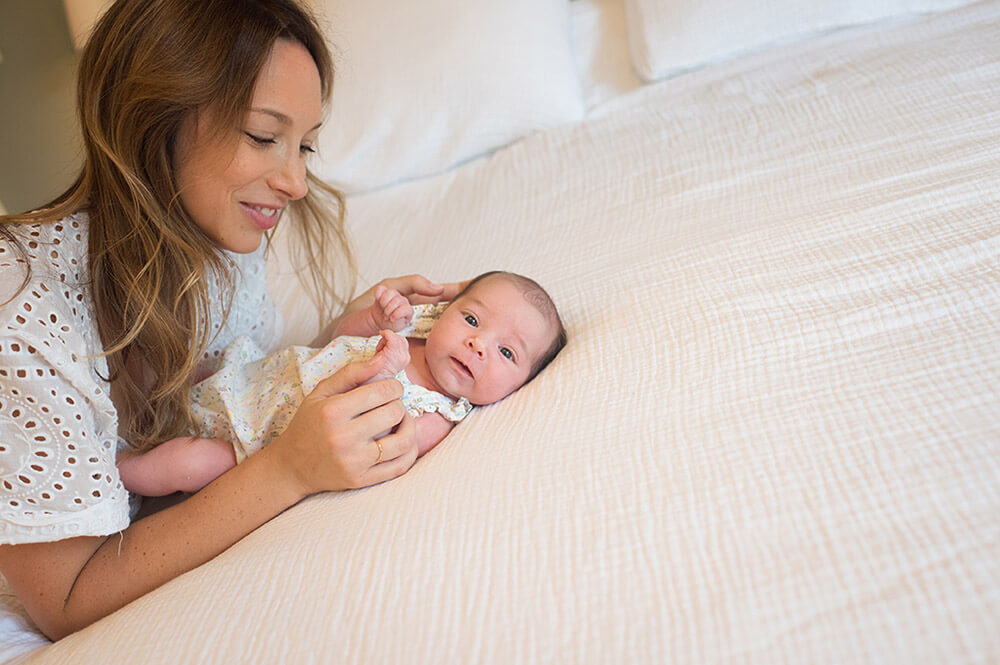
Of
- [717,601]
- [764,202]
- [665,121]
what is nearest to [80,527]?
[717,601]

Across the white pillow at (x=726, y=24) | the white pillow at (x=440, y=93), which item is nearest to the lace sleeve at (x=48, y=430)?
the white pillow at (x=440, y=93)

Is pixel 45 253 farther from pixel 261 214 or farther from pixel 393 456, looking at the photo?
pixel 393 456

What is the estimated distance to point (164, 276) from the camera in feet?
3.23

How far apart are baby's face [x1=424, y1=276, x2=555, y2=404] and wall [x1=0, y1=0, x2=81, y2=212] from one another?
188 centimetres

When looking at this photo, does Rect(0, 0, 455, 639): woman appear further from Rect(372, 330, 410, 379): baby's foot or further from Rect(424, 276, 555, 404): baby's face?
Rect(424, 276, 555, 404): baby's face

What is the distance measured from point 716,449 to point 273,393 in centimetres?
63

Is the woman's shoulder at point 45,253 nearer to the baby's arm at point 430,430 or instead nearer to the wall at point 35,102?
the baby's arm at point 430,430

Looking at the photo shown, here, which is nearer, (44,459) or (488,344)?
(44,459)

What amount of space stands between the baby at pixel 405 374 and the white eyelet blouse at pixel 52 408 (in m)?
0.13

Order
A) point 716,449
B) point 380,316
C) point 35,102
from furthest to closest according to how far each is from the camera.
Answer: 1. point 35,102
2. point 380,316
3. point 716,449

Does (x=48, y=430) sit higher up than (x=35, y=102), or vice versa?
(x=35, y=102)

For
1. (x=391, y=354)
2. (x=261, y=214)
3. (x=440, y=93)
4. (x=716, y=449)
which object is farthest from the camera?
(x=440, y=93)

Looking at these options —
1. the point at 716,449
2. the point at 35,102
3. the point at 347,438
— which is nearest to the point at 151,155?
the point at 347,438

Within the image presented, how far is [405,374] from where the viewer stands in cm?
104
